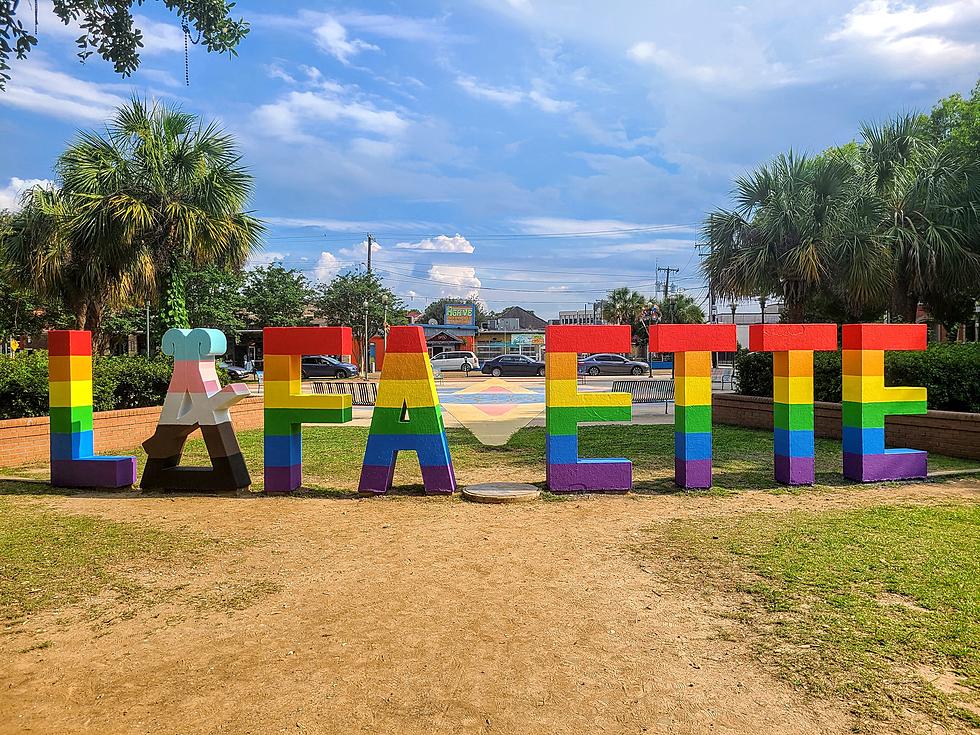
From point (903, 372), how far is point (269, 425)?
9.90m

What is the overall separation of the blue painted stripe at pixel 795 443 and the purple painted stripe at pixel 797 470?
2.3 inches

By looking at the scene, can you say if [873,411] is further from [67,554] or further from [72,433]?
[72,433]

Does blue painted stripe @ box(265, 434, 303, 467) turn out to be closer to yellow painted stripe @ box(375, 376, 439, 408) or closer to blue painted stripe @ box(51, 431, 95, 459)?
yellow painted stripe @ box(375, 376, 439, 408)

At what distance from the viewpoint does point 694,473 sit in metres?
8.09

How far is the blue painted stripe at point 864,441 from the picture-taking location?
840 centimetres

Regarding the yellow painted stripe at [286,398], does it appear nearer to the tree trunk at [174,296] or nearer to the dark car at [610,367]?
the tree trunk at [174,296]

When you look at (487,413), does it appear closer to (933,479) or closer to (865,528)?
(933,479)

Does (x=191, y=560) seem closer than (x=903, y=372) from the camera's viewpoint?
Yes

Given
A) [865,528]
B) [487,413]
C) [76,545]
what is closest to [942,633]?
[865,528]

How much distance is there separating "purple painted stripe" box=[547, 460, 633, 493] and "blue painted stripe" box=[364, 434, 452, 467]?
1237 mm

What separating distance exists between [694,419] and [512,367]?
1208 inches

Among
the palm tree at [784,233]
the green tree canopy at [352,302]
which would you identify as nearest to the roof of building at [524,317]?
the green tree canopy at [352,302]

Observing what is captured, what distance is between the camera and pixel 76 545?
5.86m

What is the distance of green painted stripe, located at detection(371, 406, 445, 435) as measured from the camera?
7.81 m
